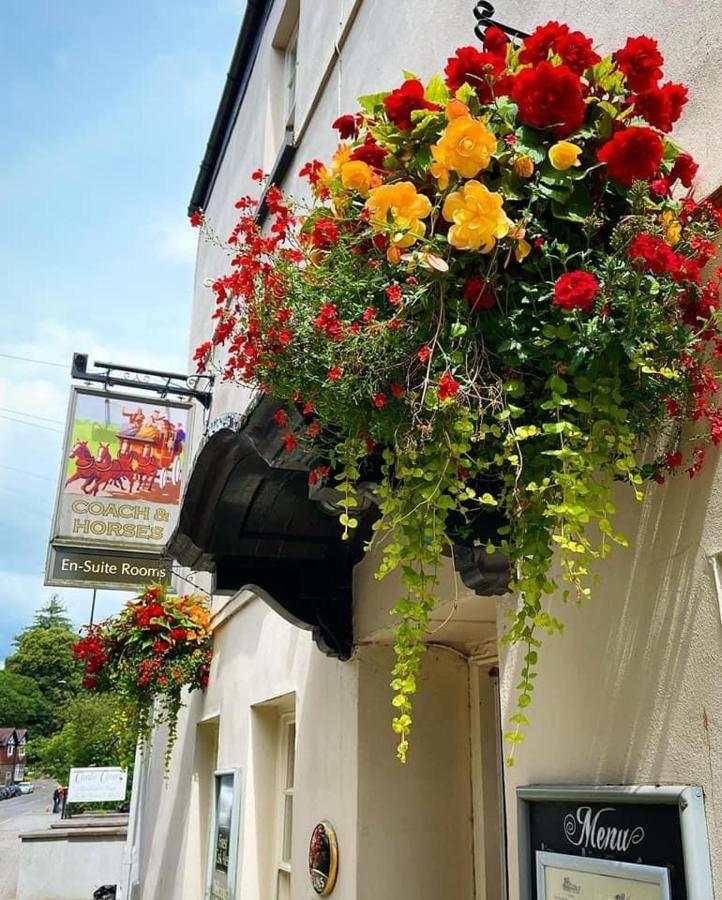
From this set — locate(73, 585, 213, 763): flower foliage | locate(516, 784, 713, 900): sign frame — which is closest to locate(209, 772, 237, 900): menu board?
locate(73, 585, 213, 763): flower foliage

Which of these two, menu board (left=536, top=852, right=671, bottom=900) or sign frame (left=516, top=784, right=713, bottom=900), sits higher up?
sign frame (left=516, top=784, right=713, bottom=900)

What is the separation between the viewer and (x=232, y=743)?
604cm

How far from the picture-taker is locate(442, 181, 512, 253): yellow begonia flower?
159 centimetres

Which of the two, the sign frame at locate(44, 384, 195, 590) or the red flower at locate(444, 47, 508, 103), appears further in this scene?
the sign frame at locate(44, 384, 195, 590)

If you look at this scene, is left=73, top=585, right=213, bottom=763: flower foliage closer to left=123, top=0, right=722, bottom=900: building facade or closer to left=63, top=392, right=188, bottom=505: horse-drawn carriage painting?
left=123, top=0, right=722, bottom=900: building facade

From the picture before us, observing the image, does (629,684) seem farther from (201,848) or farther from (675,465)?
(201,848)

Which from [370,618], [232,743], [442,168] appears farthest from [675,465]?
[232,743]

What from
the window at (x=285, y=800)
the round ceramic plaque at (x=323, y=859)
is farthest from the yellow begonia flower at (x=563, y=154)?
the window at (x=285, y=800)

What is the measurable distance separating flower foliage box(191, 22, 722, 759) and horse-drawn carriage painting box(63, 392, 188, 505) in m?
6.43

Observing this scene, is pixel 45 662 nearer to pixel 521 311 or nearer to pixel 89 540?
pixel 89 540

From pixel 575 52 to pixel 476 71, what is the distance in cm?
21

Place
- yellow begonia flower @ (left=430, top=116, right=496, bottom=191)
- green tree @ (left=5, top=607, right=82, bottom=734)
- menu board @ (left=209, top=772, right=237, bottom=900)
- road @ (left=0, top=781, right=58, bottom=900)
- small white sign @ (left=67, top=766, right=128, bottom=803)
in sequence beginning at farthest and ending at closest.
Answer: green tree @ (left=5, top=607, right=82, bottom=734)
road @ (left=0, top=781, right=58, bottom=900)
small white sign @ (left=67, top=766, right=128, bottom=803)
menu board @ (left=209, top=772, right=237, bottom=900)
yellow begonia flower @ (left=430, top=116, right=496, bottom=191)

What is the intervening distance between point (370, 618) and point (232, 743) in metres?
2.75

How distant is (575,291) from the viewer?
4.92ft
